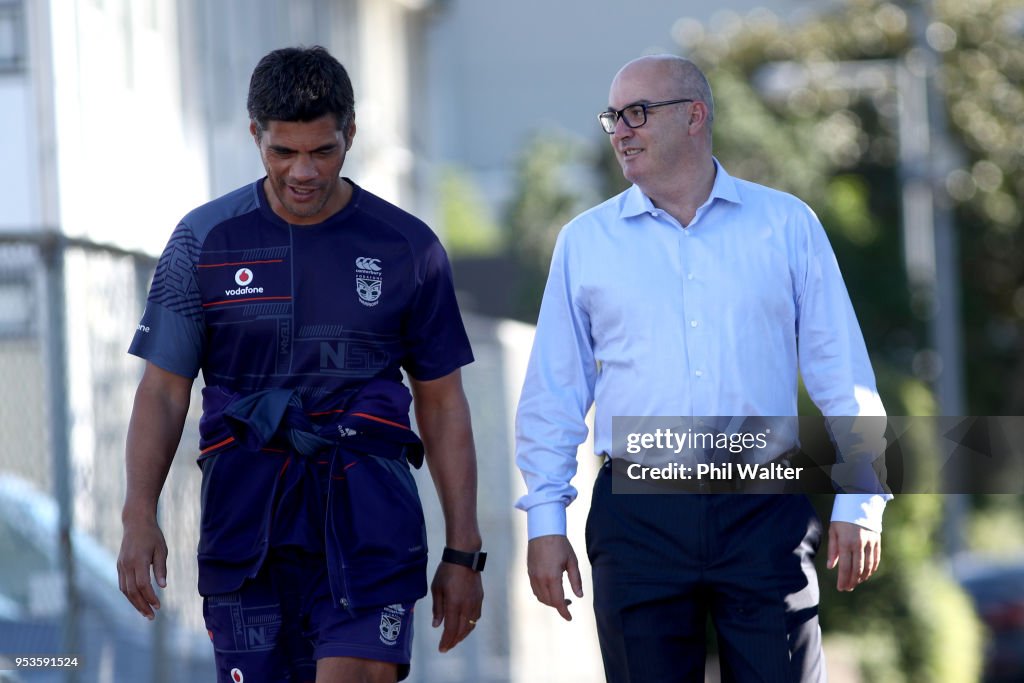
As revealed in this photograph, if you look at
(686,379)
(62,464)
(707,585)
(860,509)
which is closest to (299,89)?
(686,379)

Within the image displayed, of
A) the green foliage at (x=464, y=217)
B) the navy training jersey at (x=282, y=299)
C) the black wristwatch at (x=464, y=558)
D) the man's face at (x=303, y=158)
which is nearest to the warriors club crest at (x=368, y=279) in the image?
the navy training jersey at (x=282, y=299)

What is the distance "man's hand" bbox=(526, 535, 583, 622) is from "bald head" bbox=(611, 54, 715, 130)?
4.15 ft

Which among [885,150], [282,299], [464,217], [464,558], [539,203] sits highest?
[464,217]

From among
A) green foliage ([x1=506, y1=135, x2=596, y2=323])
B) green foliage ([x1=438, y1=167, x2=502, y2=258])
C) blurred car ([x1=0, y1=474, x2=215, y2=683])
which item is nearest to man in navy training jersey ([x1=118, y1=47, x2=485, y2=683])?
blurred car ([x1=0, y1=474, x2=215, y2=683])

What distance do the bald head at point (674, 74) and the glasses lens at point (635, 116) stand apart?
89 mm

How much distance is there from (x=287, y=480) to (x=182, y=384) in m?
0.38

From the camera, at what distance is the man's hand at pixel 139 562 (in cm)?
429

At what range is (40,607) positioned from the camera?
6.60 meters

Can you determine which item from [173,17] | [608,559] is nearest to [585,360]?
[608,559]

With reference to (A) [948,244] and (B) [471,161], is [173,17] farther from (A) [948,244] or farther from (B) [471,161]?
(B) [471,161]

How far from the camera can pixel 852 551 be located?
4.54 metres

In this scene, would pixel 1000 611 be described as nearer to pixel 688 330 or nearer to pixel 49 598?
pixel 49 598

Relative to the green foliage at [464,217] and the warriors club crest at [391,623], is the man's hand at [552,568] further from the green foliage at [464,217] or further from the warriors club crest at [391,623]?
the green foliage at [464,217]

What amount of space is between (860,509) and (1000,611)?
1316cm
